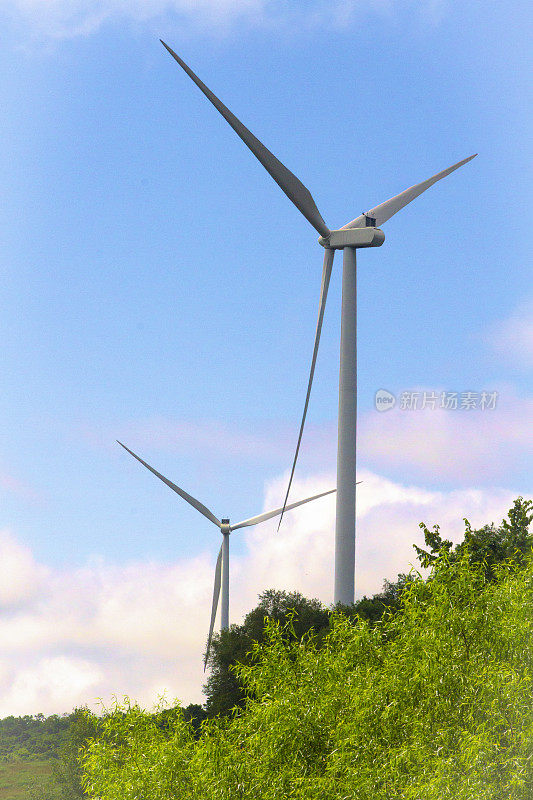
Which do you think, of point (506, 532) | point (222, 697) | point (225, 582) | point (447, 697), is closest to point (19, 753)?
point (225, 582)

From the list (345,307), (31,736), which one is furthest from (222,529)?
(31,736)

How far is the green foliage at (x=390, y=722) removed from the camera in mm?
19641

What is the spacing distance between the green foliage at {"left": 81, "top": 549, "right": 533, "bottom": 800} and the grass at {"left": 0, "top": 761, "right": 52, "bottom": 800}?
92288 millimetres

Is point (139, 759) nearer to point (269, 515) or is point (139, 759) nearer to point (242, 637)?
point (242, 637)

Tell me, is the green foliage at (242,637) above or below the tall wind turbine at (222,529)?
below

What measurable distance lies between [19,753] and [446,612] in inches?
5227

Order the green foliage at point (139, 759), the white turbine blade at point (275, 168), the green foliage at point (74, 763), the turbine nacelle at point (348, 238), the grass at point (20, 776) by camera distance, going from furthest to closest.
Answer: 1. the grass at point (20, 776)
2. the green foliage at point (74, 763)
3. the turbine nacelle at point (348, 238)
4. the white turbine blade at point (275, 168)
5. the green foliage at point (139, 759)

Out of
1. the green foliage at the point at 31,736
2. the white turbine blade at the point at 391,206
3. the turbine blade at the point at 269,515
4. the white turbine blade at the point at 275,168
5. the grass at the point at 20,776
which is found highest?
the white turbine blade at the point at 391,206

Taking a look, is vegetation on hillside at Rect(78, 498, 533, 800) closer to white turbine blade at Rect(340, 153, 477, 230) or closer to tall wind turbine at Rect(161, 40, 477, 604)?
tall wind turbine at Rect(161, 40, 477, 604)

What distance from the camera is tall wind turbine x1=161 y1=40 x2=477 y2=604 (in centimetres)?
5088

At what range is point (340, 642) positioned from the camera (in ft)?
95.9

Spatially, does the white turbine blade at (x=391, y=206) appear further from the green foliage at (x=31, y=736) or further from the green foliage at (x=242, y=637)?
the green foliage at (x=31, y=736)

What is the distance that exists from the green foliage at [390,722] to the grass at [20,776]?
92.3 metres

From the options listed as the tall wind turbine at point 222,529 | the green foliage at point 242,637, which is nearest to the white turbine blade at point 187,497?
the tall wind turbine at point 222,529
